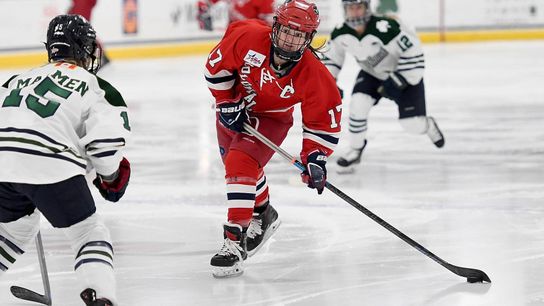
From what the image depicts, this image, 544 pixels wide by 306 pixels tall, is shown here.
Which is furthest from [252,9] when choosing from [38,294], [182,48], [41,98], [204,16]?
[41,98]

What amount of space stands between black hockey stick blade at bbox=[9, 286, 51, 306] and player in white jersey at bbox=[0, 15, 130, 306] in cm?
42

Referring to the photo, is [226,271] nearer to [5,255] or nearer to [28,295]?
[28,295]

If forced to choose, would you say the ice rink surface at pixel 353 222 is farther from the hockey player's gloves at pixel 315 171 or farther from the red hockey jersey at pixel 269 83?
the red hockey jersey at pixel 269 83

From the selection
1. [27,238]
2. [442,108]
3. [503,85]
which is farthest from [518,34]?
[27,238]

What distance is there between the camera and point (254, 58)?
345 centimetres

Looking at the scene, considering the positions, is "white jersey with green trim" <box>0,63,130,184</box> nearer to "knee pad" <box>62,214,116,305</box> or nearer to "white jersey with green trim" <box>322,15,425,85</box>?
"knee pad" <box>62,214,116,305</box>

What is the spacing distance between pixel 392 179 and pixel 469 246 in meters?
1.37

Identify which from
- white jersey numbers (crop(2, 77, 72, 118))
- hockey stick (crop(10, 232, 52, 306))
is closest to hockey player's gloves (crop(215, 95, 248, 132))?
hockey stick (crop(10, 232, 52, 306))

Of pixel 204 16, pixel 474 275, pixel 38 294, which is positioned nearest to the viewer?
pixel 38 294

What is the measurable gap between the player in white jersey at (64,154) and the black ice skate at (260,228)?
1069 millimetres

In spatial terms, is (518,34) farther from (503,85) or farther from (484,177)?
(484,177)

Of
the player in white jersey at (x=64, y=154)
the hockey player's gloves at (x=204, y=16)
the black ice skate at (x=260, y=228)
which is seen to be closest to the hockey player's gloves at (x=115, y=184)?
the player in white jersey at (x=64, y=154)

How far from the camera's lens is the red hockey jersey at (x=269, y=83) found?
340cm

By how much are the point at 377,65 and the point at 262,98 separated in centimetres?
195
